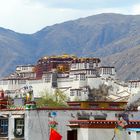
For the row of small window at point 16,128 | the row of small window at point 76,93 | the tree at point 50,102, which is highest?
the row of small window at point 76,93

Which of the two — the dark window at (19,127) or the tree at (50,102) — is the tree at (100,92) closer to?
the tree at (50,102)

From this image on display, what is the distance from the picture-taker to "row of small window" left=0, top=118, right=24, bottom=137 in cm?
3444

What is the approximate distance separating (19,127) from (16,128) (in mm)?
232

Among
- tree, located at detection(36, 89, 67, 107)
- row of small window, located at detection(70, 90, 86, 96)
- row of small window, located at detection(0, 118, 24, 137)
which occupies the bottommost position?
row of small window, located at detection(0, 118, 24, 137)

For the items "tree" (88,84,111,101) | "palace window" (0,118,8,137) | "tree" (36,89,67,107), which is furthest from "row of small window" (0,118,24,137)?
"tree" (88,84,111,101)

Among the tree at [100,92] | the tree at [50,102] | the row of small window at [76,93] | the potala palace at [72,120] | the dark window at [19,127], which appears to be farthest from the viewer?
the tree at [100,92]

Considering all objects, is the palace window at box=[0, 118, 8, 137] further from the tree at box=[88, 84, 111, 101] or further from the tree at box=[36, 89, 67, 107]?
the tree at box=[88, 84, 111, 101]

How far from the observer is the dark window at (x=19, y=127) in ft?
113

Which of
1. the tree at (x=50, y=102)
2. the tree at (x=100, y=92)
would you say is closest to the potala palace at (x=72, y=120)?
the tree at (x=50, y=102)

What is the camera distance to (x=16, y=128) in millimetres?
34750

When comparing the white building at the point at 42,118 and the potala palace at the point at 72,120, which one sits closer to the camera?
the potala palace at the point at 72,120

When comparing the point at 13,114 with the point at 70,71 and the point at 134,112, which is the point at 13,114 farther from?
the point at 70,71

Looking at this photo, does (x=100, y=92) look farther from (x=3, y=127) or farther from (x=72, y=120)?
(x=72, y=120)

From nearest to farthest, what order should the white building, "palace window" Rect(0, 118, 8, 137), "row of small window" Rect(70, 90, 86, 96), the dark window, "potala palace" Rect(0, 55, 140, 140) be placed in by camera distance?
"potala palace" Rect(0, 55, 140, 140) < the white building < the dark window < "palace window" Rect(0, 118, 8, 137) < "row of small window" Rect(70, 90, 86, 96)
